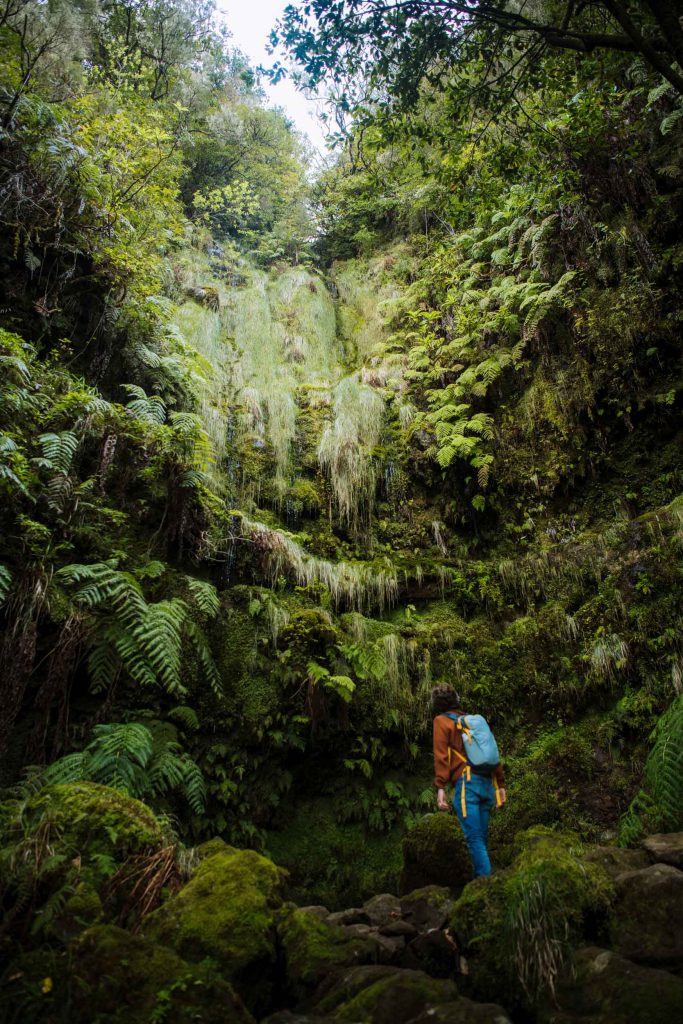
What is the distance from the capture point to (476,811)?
11.0 ft

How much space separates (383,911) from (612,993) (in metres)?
2.03

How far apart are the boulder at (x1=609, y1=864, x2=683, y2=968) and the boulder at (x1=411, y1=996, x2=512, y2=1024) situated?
Result: 727 mm

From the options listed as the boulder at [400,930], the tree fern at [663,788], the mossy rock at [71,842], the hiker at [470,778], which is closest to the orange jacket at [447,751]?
the hiker at [470,778]

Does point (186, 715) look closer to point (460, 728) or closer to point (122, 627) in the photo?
point (122, 627)

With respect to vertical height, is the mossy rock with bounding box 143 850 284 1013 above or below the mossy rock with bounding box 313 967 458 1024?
above

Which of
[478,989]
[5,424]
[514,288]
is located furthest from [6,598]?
[514,288]

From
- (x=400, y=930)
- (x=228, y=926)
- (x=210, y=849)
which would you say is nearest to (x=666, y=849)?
(x=400, y=930)

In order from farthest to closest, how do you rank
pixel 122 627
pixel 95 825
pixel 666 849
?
pixel 122 627 → pixel 666 849 → pixel 95 825

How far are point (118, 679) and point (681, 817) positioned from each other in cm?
468

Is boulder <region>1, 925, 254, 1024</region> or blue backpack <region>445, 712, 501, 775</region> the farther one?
blue backpack <region>445, 712, 501, 775</region>

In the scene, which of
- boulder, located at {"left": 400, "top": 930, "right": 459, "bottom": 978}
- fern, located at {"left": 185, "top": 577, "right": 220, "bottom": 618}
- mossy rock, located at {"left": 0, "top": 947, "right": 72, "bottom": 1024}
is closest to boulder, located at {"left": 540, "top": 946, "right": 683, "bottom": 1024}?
boulder, located at {"left": 400, "top": 930, "right": 459, "bottom": 978}

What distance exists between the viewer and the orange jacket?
11.7ft

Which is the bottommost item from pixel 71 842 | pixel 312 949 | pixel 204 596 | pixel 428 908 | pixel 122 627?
pixel 428 908

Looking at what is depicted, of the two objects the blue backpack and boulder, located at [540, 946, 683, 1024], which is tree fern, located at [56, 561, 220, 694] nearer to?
the blue backpack
